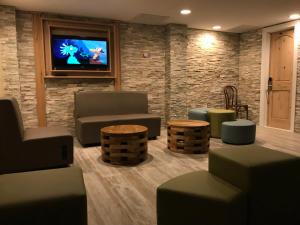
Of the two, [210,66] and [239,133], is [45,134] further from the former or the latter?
[210,66]

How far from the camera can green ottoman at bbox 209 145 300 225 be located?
1.69 m

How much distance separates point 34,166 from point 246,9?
14.5 ft

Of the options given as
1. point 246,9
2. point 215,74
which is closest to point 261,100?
point 215,74

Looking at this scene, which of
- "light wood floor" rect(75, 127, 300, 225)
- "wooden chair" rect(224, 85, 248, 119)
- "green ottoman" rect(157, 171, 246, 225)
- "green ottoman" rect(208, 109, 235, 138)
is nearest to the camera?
"green ottoman" rect(157, 171, 246, 225)

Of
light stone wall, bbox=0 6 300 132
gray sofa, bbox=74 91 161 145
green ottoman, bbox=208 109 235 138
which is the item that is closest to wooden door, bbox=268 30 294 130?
light stone wall, bbox=0 6 300 132

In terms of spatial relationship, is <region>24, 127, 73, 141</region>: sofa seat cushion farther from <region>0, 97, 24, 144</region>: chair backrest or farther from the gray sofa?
the gray sofa

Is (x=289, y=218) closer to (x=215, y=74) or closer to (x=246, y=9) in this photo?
(x=246, y=9)

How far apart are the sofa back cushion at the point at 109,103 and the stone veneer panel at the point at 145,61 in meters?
0.48

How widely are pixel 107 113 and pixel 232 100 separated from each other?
3644 mm

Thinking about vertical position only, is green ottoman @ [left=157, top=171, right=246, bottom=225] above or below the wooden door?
below

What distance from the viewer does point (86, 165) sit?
338 centimetres

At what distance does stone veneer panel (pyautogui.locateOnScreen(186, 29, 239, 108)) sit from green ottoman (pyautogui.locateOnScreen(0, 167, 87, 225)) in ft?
16.6

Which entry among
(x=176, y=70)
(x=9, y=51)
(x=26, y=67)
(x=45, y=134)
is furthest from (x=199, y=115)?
(x=9, y=51)

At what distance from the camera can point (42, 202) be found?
4.65 feet
